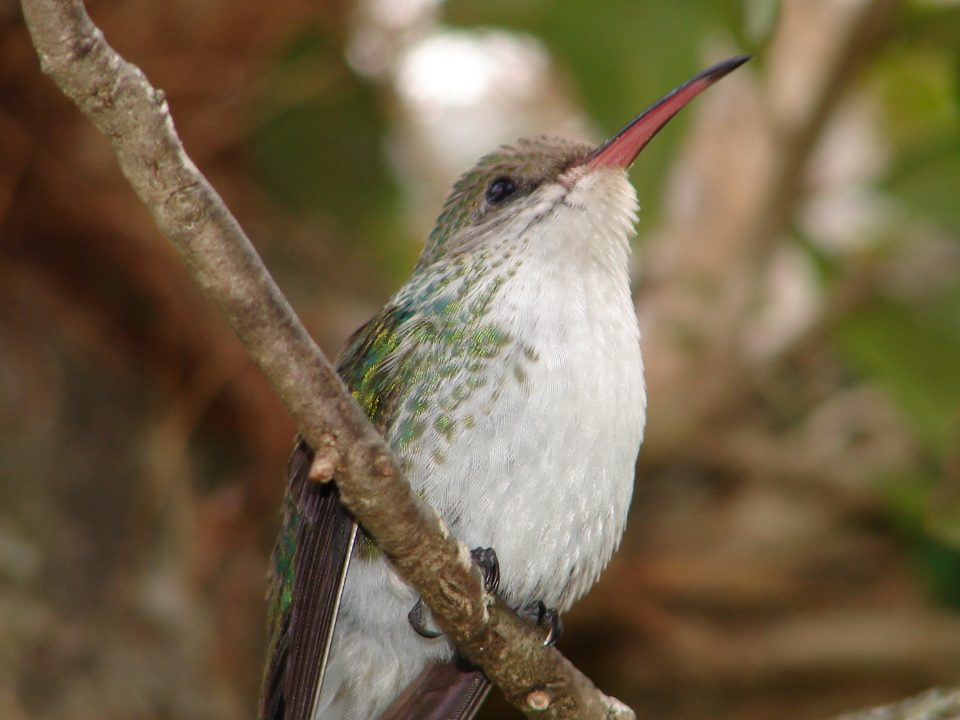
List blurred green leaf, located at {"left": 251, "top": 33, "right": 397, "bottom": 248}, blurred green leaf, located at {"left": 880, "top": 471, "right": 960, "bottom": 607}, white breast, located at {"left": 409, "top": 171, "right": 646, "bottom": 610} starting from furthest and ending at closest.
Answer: blurred green leaf, located at {"left": 251, "top": 33, "right": 397, "bottom": 248} → blurred green leaf, located at {"left": 880, "top": 471, "right": 960, "bottom": 607} → white breast, located at {"left": 409, "top": 171, "right": 646, "bottom": 610}

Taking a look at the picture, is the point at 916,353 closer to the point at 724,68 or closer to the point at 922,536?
the point at 922,536

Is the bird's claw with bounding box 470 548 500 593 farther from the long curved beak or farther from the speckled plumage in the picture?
the long curved beak

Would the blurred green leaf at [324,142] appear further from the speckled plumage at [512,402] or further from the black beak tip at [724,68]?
the black beak tip at [724,68]

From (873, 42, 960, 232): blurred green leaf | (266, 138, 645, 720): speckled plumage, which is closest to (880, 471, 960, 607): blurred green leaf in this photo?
(873, 42, 960, 232): blurred green leaf

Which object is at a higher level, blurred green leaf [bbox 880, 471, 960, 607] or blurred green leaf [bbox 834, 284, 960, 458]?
blurred green leaf [bbox 834, 284, 960, 458]

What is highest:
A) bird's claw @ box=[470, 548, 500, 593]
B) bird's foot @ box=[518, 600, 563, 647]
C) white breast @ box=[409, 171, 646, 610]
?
white breast @ box=[409, 171, 646, 610]

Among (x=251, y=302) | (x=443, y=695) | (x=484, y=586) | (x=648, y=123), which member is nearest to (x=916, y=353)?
(x=648, y=123)

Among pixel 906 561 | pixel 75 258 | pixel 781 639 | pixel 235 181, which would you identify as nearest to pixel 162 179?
pixel 75 258
